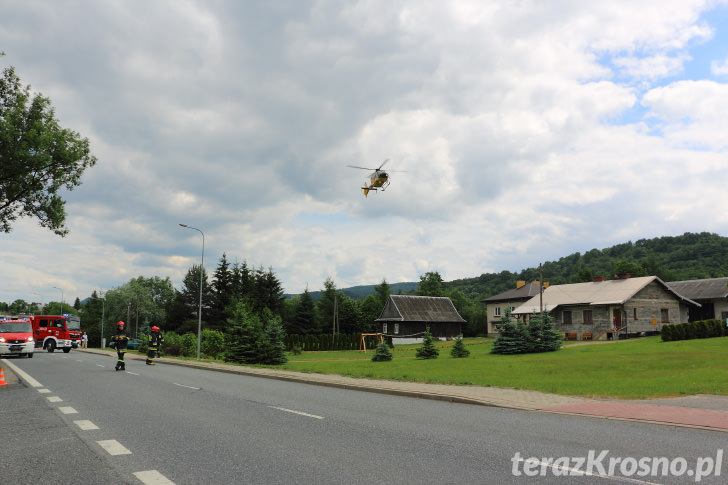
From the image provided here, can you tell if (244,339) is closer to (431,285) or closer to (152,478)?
(152,478)

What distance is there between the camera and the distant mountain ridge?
291ft

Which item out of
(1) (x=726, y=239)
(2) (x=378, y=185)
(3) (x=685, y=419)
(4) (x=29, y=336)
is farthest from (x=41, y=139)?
(1) (x=726, y=239)

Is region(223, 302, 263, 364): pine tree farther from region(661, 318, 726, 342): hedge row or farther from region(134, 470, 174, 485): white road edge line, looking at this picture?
region(661, 318, 726, 342): hedge row

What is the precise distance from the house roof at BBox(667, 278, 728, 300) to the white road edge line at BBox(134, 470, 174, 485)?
5866 cm

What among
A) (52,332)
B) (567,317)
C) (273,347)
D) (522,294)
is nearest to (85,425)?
(273,347)

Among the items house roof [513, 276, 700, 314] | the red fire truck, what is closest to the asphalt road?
house roof [513, 276, 700, 314]

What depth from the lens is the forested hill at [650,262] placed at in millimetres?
88625

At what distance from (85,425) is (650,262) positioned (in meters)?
106

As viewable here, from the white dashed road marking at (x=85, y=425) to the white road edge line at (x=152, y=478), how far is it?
3.35 metres

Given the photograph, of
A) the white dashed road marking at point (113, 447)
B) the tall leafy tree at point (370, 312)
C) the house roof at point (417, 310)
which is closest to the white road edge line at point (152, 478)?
the white dashed road marking at point (113, 447)

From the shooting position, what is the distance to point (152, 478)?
555 centimetres

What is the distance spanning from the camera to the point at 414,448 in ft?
23.4

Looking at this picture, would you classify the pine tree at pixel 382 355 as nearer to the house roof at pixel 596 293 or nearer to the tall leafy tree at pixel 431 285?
the house roof at pixel 596 293

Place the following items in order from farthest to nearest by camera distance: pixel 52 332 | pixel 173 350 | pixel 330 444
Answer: pixel 52 332 < pixel 173 350 < pixel 330 444
